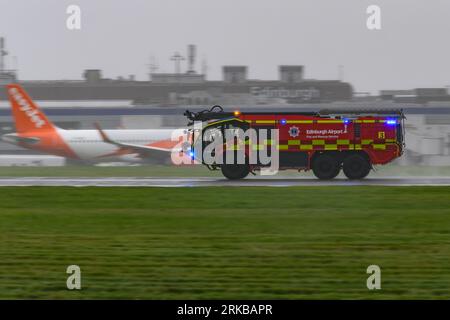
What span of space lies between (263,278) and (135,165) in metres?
40.0

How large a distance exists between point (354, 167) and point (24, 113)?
2745 cm

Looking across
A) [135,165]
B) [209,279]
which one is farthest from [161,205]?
[135,165]

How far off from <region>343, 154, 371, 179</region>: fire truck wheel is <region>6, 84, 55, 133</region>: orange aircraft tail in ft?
85.5

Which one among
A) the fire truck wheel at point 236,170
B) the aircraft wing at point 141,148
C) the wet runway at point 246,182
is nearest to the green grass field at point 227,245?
the wet runway at point 246,182

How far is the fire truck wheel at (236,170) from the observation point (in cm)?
3247

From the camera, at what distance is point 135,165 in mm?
53031

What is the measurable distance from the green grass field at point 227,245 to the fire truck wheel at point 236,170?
6.68 meters

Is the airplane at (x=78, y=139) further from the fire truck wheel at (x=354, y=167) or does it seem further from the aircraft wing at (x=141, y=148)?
the fire truck wheel at (x=354, y=167)

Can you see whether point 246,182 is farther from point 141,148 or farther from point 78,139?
point 78,139

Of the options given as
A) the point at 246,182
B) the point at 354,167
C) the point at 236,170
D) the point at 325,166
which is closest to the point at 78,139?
the point at 236,170

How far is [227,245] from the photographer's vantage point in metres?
16.4

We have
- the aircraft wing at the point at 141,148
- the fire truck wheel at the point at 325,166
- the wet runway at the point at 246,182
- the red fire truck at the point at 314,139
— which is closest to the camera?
the wet runway at the point at 246,182
